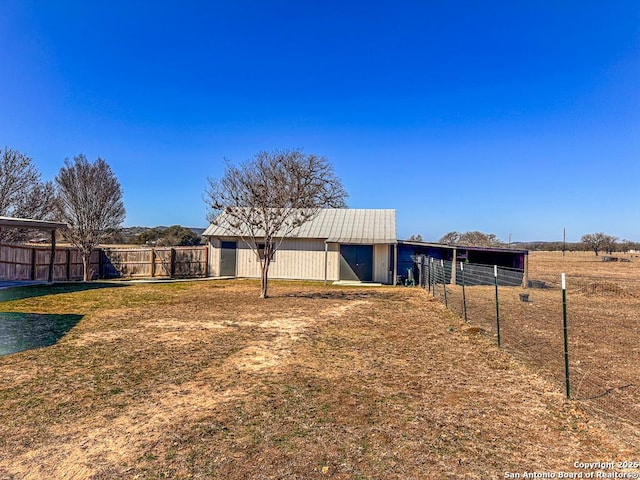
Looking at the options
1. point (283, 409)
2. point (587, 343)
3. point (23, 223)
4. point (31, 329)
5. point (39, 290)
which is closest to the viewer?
point (283, 409)

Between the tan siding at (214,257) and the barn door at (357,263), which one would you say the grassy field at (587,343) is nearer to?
the barn door at (357,263)

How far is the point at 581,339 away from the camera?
7930 millimetres

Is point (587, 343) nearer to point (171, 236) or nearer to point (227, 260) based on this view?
point (227, 260)

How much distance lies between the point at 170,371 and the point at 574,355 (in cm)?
666

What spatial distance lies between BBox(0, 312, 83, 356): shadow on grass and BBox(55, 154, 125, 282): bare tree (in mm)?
10814

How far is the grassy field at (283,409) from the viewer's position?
3.12 m

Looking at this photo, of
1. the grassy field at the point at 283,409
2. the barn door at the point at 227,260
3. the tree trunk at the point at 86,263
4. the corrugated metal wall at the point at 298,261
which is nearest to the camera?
the grassy field at the point at 283,409

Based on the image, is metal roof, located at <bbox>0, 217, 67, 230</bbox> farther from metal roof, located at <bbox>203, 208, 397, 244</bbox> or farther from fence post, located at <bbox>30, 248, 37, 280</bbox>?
metal roof, located at <bbox>203, 208, 397, 244</bbox>

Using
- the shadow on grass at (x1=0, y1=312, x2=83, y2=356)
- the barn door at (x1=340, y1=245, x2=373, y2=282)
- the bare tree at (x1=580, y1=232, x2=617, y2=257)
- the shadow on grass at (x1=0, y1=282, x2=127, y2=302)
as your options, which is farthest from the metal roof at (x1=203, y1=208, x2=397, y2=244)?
the bare tree at (x1=580, y1=232, x2=617, y2=257)

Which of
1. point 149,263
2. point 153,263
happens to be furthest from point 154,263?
point 149,263

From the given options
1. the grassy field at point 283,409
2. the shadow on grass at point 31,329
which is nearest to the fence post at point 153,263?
the shadow on grass at point 31,329

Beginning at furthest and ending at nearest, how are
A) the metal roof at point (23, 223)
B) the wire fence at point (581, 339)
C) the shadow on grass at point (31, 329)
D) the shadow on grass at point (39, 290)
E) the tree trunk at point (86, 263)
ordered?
the tree trunk at point (86, 263)
the metal roof at point (23, 223)
the shadow on grass at point (39, 290)
the shadow on grass at point (31, 329)
the wire fence at point (581, 339)

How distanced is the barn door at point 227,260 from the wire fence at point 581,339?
10.9m

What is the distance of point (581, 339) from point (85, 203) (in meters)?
21.1
